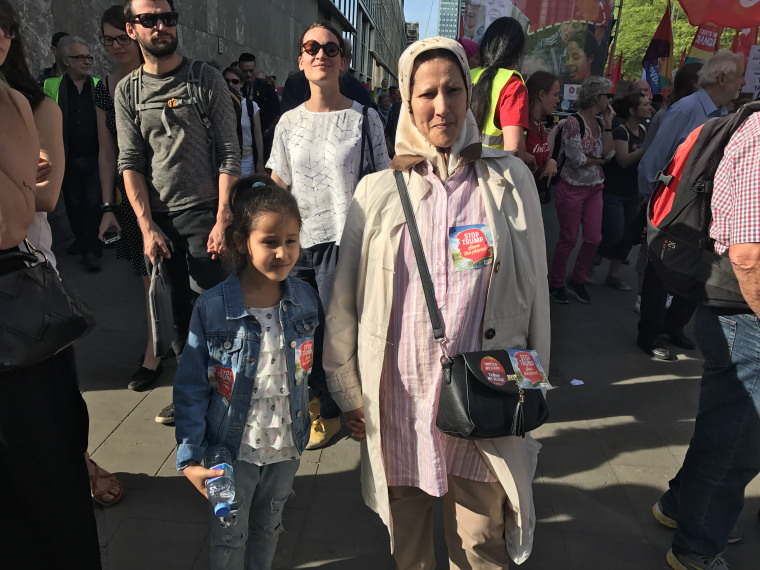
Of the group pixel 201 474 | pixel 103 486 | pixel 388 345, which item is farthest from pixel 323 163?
pixel 103 486

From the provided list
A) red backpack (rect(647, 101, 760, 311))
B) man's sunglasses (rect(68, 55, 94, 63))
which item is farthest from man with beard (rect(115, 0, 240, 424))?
man's sunglasses (rect(68, 55, 94, 63))

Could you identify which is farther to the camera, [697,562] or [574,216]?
[574,216]

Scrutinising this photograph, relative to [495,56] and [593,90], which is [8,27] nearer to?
[495,56]

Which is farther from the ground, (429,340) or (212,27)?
(212,27)

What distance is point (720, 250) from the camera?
1.94 m

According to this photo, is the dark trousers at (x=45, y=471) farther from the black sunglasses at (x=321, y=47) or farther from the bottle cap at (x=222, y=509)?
the black sunglasses at (x=321, y=47)

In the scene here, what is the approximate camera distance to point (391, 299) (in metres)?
1.79

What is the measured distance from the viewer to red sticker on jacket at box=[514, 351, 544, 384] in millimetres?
1717

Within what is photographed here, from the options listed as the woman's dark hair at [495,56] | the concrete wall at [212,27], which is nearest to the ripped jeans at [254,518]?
the woman's dark hair at [495,56]

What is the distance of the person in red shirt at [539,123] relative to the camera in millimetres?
4148

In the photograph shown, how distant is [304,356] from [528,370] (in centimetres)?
74

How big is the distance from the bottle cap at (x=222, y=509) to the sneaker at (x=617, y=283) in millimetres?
5834

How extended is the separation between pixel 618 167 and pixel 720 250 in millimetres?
4131

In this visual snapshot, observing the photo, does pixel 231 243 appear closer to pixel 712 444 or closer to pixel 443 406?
pixel 443 406
